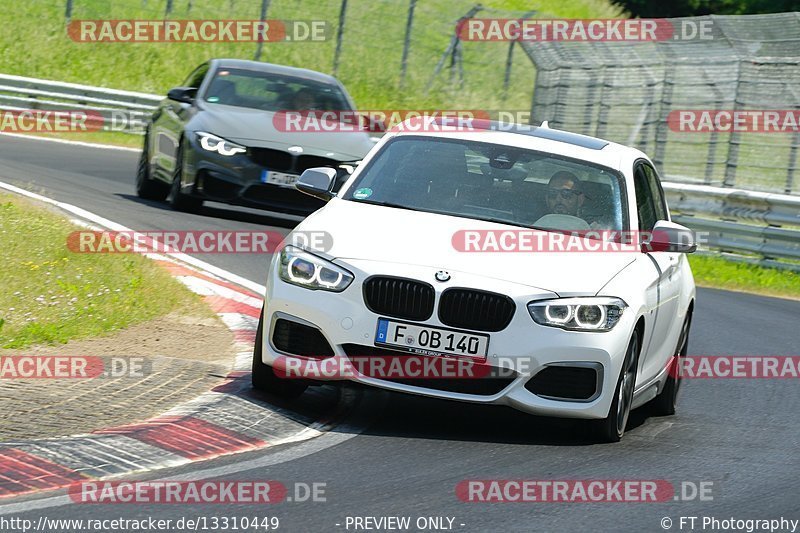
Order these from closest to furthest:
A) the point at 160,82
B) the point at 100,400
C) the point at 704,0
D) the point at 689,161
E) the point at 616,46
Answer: the point at 100,400
the point at 689,161
the point at 616,46
the point at 160,82
the point at 704,0

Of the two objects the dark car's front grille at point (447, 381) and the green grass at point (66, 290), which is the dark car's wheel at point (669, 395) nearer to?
the dark car's front grille at point (447, 381)

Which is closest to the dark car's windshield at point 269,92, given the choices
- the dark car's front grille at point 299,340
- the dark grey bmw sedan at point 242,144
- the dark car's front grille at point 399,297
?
the dark grey bmw sedan at point 242,144

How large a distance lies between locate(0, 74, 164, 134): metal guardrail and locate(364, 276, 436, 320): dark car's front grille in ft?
73.6

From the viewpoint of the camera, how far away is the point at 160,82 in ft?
120

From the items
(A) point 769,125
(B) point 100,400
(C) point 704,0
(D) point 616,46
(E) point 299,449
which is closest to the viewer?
(E) point 299,449

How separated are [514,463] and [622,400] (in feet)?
3.18

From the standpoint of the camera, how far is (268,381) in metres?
7.63

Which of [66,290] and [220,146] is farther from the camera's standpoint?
[220,146]

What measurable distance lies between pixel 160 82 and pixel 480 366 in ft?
99.6

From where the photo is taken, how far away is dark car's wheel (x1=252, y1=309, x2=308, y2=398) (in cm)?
760

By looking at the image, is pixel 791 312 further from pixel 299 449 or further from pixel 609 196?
pixel 299 449

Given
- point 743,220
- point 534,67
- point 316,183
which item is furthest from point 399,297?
point 534,67

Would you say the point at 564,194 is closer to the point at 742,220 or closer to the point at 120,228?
the point at 120,228

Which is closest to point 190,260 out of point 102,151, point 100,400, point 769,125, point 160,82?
point 100,400
